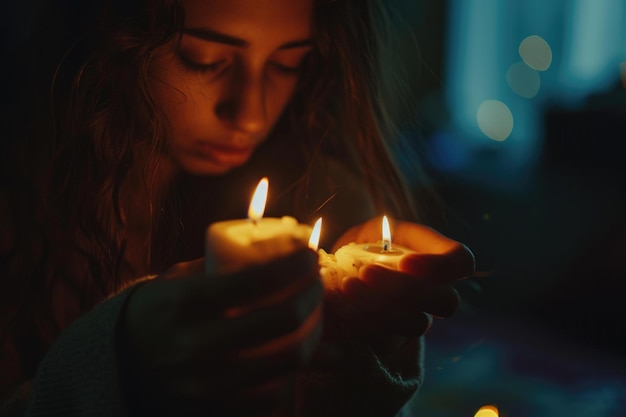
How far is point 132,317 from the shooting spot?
0.76 meters

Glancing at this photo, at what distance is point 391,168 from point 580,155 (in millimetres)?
1911

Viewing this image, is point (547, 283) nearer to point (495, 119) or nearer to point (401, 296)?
point (401, 296)

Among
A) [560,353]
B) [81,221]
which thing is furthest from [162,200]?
[560,353]

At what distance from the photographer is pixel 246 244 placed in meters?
0.67

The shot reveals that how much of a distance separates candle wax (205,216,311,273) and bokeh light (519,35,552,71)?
5.13 m

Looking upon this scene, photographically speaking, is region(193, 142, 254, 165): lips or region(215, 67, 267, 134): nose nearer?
region(215, 67, 267, 134): nose

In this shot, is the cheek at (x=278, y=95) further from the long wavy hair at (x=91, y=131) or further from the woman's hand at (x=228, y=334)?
the woman's hand at (x=228, y=334)

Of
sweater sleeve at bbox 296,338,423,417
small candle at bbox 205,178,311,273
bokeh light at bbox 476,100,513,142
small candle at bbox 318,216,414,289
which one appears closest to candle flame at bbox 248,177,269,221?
small candle at bbox 205,178,311,273

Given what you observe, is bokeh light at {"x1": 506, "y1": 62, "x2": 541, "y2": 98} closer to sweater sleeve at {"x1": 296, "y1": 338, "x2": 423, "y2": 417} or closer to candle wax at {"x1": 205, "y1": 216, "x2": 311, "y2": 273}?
sweater sleeve at {"x1": 296, "y1": 338, "x2": 423, "y2": 417}

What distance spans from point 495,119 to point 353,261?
4.93 meters

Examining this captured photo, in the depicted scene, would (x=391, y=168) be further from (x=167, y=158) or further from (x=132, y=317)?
(x=132, y=317)

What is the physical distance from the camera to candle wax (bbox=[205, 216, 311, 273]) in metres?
0.67

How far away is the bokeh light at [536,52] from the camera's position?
521 centimetres

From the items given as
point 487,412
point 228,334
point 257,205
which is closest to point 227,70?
point 257,205
